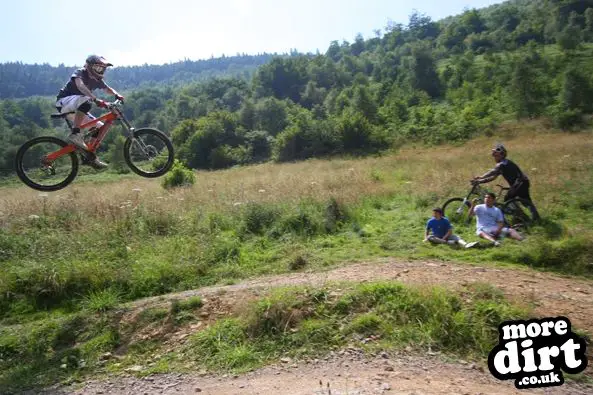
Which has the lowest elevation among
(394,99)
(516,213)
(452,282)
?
(452,282)

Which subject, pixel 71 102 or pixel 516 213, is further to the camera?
pixel 516 213

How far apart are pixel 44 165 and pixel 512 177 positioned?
10.4m

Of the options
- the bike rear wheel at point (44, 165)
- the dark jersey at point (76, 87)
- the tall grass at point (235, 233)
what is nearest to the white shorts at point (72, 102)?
the dark jersey at point (76, 87)

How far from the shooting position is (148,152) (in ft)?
26.4

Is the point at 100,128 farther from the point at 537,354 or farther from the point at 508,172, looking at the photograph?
the point at 508,172

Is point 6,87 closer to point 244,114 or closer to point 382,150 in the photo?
point 244,114

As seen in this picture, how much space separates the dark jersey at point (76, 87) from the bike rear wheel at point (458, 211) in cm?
861

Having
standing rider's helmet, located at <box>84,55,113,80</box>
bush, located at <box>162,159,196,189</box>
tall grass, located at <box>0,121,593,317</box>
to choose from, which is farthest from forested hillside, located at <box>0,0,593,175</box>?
standing rider's helmet, located at <box>84,55,113,80</box>

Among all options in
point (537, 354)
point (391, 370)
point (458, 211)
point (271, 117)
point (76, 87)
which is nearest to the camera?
point (537, 354)

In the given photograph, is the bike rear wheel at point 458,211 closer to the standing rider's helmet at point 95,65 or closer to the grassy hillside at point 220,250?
the grassy hillside at point 220,250

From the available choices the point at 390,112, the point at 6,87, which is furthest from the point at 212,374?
the point at 6,87

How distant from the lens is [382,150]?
41.5 metres

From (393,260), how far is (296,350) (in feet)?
11.5

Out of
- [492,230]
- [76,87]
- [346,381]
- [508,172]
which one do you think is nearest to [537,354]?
[346,381]
